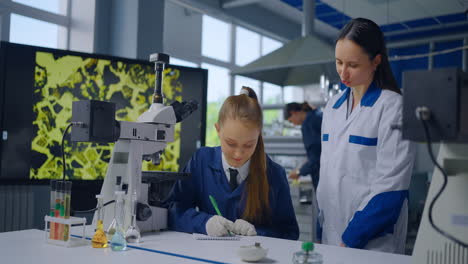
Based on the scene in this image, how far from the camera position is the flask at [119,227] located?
125cm

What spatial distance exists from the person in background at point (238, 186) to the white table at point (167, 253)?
0.16 metres

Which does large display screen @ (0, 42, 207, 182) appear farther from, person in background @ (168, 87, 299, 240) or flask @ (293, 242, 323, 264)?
flask @ (293, 242, 323, 264)

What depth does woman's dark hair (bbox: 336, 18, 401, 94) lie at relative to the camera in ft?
4.79

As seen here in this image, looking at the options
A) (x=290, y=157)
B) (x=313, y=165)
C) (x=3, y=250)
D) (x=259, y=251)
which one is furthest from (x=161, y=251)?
(x=290, y=157)

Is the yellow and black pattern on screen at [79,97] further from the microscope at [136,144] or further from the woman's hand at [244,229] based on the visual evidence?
the woman's hand at [244,229]

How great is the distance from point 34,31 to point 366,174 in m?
3.71

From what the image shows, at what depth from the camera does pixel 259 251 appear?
113cm

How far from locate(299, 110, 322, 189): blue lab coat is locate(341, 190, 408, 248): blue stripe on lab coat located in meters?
2.15

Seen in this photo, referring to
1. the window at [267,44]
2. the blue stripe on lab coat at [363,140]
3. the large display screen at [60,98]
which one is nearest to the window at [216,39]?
the window at [267,44]

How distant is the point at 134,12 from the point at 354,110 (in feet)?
9.67

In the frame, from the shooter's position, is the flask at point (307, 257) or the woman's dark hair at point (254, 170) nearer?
the flask at point (307, 257)

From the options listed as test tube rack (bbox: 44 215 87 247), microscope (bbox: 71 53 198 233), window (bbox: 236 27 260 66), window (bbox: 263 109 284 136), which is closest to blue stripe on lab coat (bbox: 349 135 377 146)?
microscope (bbox: 71 53 198 233)

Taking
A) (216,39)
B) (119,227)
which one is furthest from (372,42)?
(216,39)

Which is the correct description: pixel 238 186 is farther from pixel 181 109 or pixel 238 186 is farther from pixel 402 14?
pixel 402 14
